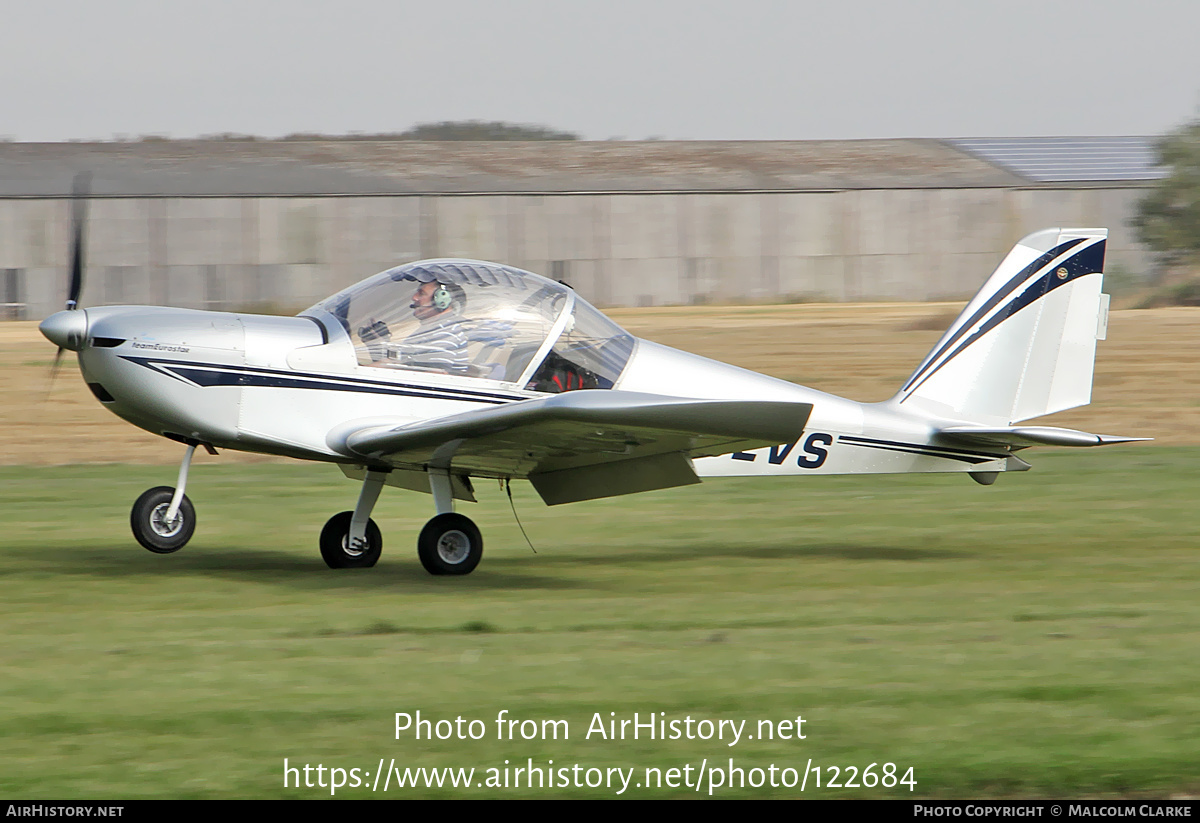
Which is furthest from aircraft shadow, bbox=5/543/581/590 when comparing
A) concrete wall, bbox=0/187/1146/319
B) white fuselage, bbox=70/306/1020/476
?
concrete wall, bbox=0/187/1146/319

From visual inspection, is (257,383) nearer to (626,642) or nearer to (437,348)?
(437,348)

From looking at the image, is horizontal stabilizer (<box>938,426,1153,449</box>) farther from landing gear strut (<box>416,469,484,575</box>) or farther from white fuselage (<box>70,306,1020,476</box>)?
landing gear strut (<box>416,469,484,575</box>)

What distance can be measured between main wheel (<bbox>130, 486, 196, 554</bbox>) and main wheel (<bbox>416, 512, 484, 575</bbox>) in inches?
57.3

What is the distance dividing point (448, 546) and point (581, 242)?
3649cm

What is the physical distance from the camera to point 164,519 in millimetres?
8336

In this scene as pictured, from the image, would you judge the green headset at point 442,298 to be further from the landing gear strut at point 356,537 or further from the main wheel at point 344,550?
the main wheel at point 344,550

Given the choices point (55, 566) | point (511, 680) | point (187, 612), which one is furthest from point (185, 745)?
point (55, 566)

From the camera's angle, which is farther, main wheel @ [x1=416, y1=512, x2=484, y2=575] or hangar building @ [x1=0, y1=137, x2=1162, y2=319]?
hangar building @ [x1=0, y1=137, x2=1162, y2=319]

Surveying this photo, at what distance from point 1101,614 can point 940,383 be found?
2723 mm

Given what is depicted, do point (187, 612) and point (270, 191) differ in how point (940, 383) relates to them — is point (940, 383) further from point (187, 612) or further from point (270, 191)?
point (270, 191)

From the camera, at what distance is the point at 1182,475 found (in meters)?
13.9

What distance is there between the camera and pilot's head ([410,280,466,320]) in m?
8.36
